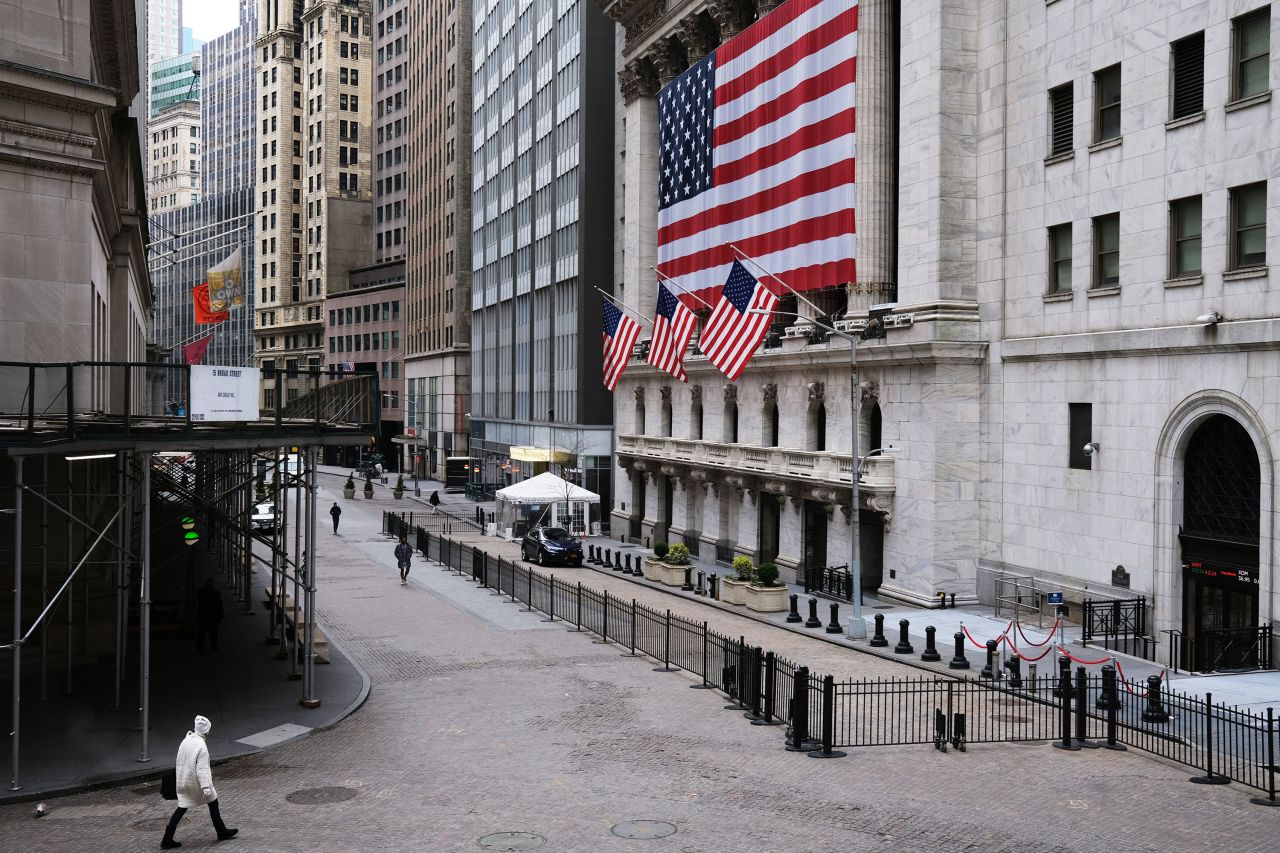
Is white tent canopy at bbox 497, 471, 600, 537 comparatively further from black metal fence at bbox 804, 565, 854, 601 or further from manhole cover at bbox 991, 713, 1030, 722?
manhole cover at bbox 991, 713, 1030, 722

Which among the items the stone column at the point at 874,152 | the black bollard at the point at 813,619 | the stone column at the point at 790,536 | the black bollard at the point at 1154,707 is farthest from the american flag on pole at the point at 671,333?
the black bollard at the point at 1154,707

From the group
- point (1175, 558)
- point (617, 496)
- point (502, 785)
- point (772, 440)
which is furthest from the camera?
point (617, 496)

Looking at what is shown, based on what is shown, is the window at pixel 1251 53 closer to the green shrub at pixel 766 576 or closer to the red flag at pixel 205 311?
the green shrub at pixel 766 576

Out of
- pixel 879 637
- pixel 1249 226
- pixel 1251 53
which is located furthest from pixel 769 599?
pixel 1251 53

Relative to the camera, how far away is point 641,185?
5825 cm

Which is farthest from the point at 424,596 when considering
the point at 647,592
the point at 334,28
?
the point at 334,28

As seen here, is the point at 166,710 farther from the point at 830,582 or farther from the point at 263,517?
the point at 263,517

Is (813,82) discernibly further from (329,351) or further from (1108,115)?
(329,351)

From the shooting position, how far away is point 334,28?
453 ft

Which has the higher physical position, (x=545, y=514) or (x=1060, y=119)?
(x=1060, y=119)

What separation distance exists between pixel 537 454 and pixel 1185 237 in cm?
4694

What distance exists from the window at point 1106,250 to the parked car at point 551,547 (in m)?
25.5

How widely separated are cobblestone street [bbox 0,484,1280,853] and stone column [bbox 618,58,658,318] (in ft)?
118

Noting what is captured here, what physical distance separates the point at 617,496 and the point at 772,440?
55.4 feet
